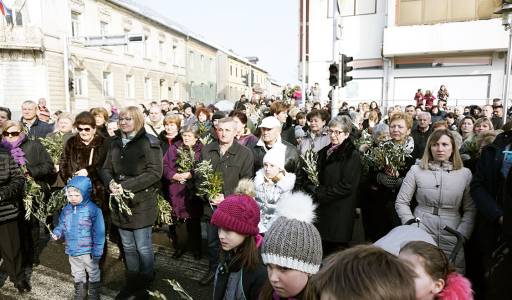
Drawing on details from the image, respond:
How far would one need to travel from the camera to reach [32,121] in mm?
7047

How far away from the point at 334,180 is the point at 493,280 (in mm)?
1835

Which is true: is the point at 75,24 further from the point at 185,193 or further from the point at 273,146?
the point at 273,146

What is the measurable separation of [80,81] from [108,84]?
2931 mm

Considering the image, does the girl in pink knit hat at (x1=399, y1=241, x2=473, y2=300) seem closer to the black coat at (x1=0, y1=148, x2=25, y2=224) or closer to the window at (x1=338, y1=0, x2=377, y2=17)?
the black coat at (x1=0, y1=148, x2=25, y2=224)

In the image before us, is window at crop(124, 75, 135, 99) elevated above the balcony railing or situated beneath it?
situated beneath

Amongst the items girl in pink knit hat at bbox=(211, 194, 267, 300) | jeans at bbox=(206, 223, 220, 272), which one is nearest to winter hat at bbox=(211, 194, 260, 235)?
girl in pink knit hat at bbox=(211, 194, 267, 300)

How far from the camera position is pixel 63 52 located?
77.5 ft

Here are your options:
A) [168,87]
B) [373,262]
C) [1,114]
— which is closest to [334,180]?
[373,262]

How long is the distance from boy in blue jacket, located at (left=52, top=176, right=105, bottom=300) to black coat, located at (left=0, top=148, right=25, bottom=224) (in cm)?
70

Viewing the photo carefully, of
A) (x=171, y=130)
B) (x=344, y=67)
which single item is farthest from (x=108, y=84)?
(x=171, y=130)

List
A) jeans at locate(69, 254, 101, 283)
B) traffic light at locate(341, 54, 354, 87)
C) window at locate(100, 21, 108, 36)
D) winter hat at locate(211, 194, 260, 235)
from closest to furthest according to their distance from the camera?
winter hat at locate(211, 194, 260, 235)
jeans at locate(69, 254, 101, 283)
traffic light at locate(341, 54, 354, 87)
window at locate(100, 21, 108, 36)

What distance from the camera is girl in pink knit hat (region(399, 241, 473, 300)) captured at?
1.90 m

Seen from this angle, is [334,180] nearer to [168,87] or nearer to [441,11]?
[441,11]

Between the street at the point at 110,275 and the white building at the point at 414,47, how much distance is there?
21586 millimetres
